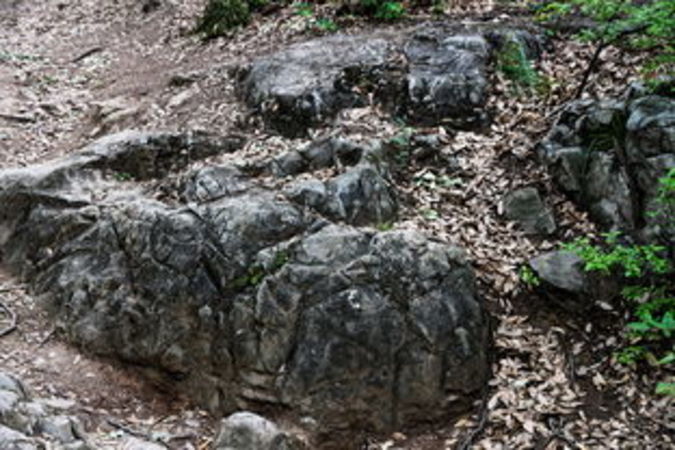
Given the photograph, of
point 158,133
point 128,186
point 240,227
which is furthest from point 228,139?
point 240,227

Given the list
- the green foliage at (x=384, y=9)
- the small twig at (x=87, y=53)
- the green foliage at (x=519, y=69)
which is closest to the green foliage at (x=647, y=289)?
the green foliage at (x=519, y=69)

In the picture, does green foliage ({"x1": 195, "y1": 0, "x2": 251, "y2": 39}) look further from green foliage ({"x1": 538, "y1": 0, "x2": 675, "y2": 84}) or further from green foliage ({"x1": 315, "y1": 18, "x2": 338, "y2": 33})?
green foliage ({"x1": 538, "y1": 0, "x2": 675, "y2": 84})

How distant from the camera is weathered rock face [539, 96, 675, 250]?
575 cm

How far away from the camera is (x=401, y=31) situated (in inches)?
384

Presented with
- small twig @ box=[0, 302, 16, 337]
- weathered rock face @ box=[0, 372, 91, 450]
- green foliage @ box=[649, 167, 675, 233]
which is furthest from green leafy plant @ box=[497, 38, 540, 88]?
small twig @ box=[0, 302, 16, 337]

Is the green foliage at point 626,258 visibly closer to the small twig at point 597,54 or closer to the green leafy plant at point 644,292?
the green leafy plant at point 644,292

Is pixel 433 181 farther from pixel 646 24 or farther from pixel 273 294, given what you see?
pixel 646 24

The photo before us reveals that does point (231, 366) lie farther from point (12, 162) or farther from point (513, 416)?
point (12, 162)

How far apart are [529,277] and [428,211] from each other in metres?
1.43

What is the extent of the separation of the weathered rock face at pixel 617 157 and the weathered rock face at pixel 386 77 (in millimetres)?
1530

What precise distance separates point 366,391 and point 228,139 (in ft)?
14.0

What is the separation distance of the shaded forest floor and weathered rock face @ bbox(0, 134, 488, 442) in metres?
0.32

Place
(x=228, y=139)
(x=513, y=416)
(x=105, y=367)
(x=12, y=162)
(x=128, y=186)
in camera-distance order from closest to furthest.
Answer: (x=513, y=416) → (x=105, y=367) → (x=128, y=186) → (x=228, y=139) → (x=12, y=162)

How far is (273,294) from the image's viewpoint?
571 cm
